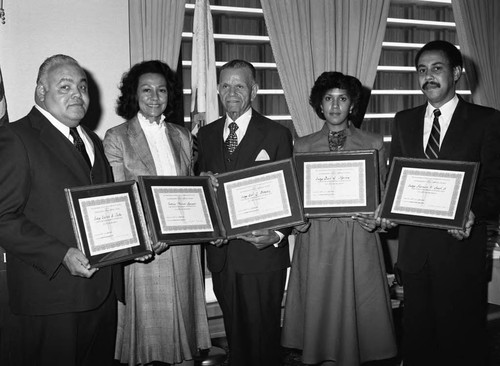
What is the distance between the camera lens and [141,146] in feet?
9.89

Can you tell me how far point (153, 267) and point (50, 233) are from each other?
79 centimetres

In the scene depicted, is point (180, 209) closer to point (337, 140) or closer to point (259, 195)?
point (259, 195)

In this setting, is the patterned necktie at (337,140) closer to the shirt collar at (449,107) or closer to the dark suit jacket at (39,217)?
the shirt collar at (449,107)

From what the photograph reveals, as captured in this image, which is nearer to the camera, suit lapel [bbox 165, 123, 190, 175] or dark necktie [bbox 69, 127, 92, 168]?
dark necktie [bbox 69, 127, 92, 168]

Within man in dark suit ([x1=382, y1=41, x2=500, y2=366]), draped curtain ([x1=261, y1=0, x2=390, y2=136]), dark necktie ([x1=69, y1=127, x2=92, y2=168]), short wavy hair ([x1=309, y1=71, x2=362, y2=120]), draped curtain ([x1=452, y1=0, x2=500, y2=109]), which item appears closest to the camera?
dark necktie ([x1=69, y1=127, x2=92, y2=168])

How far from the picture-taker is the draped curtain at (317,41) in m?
5.14

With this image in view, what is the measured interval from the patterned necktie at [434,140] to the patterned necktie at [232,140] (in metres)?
1.09

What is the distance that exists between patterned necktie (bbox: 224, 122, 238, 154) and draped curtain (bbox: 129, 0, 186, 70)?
1522 mm

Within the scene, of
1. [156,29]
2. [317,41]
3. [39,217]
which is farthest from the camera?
[317,41]

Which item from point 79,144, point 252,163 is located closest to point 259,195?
point 252,163

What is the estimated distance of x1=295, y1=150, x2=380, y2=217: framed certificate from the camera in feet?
9.79

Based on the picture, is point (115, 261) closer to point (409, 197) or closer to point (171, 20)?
point (409, 197)

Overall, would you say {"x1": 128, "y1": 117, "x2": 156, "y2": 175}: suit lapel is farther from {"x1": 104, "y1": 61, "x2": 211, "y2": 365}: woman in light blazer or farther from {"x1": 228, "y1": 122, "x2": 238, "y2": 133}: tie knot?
{"x1": 228, "y1": 122, "x2": 238, "y2": 133}: tie knot

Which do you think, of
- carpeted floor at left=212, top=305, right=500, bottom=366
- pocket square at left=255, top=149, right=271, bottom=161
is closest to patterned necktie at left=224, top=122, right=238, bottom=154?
pocket square at left=255, top=149, right=271, bottom=161
